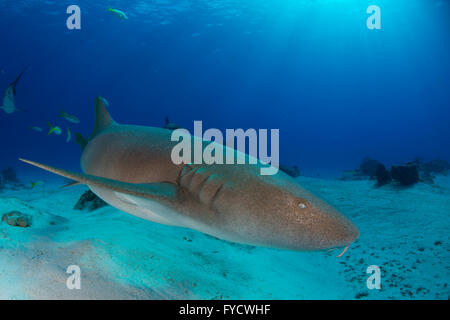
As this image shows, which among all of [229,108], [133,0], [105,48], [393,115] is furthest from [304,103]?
[133,0]

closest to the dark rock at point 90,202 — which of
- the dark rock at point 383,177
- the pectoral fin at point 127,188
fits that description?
the pectoral fin at point 127,188

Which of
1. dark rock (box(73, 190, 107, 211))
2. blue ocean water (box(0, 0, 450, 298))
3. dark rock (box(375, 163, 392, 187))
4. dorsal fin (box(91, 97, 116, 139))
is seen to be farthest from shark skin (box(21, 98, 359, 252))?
dark rock (box(375, 163, 392, 187))

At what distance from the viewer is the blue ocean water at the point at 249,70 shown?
45.0m

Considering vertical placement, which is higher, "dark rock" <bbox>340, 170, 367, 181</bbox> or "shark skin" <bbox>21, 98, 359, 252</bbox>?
"shark skin" <bbox>21, 98, 359, 252</bbox>

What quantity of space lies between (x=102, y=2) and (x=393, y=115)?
662 ft

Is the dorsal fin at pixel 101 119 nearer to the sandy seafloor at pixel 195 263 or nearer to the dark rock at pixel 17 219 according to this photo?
the sandy seafloor at pixel 195 263

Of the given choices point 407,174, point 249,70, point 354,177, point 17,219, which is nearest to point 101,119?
point 17,219

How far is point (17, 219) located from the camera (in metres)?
4.03

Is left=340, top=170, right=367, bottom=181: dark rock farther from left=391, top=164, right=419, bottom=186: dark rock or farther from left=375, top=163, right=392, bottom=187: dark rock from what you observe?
left=391, top=164, right=419, bottom=186: dark rock

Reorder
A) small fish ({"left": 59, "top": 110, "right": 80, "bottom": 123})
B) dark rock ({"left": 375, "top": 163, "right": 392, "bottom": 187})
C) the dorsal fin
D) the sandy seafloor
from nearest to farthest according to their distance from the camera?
the sandy seafloor < the dorsal fin < small fish ({"left": 59, "top": 110, "right": 80, "bottom": 123}) < dark rock ({"left": 375, "top": 163, "right": 392, "bottom": 187})

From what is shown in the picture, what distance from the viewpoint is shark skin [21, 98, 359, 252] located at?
1703 millimetres

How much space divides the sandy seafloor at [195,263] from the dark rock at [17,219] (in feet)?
0.48

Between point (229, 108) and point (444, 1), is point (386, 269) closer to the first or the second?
point (444, 1)

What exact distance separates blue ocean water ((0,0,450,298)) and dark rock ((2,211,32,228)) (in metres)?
7.58
